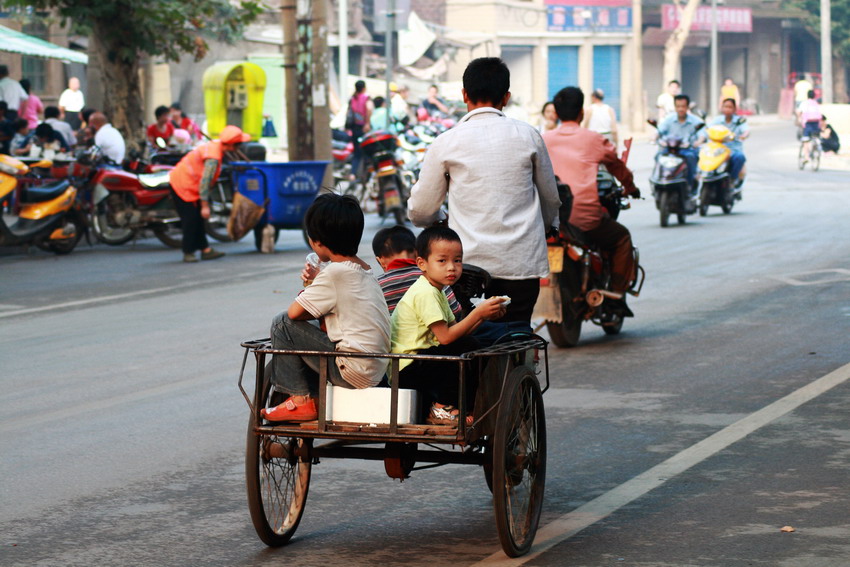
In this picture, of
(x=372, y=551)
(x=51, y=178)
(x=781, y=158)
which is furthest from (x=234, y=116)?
(x=372, y=551)

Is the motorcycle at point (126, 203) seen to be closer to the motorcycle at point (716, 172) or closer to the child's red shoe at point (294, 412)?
the motorcycle at point (716, 172)

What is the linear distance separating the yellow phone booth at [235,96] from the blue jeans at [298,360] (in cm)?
2280

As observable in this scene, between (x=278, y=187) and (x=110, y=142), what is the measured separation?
2.61 m

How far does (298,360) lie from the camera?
5039 mm

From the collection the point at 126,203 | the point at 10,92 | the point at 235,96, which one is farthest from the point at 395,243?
the point at 235,96

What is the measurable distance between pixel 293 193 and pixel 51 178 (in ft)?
9.66

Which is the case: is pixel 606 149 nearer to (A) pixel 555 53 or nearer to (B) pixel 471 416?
(B) pixel 471 416

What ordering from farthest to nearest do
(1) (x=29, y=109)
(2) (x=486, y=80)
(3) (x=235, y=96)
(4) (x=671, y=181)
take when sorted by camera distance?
(3) (x=235, y=96) < (1) (x=29, y=109) < (4) (x=671, y=181) < (2) (x=486, y=80)

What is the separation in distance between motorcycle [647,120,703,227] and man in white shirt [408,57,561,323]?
12858mm

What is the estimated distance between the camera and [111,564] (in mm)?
5051

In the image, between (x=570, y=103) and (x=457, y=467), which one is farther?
(x=570, y=103)

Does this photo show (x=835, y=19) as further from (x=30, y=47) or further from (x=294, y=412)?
(x=294, y=412)

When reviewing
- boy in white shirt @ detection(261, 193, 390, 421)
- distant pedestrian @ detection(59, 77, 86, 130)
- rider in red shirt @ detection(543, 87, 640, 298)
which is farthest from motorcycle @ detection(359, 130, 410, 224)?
boy in white shirt @ detection(261, 193, 390, 421)

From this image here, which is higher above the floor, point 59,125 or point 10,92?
point 10,92
